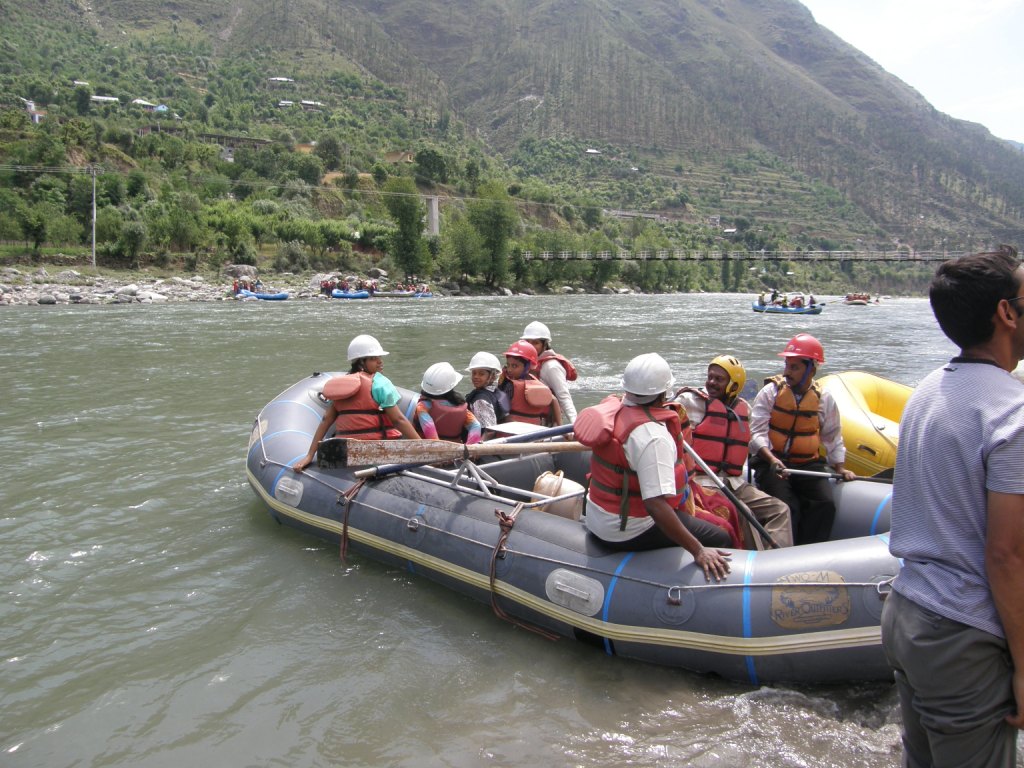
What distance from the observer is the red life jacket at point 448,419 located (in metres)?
5.54

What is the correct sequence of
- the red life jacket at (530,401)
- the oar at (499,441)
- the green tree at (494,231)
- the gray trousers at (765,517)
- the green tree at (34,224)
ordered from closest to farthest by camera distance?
the gray trousers at (765,517) < the oar at (499,441) < the red life jacket at (530,401) < the green tree at (34,224) < the green tree at (494,231)

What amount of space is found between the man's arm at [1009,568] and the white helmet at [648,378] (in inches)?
66.7

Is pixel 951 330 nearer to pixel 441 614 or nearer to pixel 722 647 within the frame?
pixel 722 647

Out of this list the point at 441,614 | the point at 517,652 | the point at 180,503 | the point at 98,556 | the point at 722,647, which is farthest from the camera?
the point at 180,503

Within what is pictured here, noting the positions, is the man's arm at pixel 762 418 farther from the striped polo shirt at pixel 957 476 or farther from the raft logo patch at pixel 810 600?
the striped polo shirt at pixel 957 476

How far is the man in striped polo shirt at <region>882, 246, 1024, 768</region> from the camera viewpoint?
1535 mm

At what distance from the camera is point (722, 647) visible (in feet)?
11.4

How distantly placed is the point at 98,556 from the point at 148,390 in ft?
23.7

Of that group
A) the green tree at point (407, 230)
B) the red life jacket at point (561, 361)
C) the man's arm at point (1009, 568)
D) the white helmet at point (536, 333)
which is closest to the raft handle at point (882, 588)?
the man's arm at point (1009, 568)

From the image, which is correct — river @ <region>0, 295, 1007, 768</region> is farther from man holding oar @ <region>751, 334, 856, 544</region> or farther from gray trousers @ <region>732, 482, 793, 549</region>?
man holding oar @ <region>751, 334, 856, 544</region>

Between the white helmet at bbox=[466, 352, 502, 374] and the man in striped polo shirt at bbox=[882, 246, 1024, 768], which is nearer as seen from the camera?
the man in striped polo shirt at bbox=[882, 246, 1024, 768]

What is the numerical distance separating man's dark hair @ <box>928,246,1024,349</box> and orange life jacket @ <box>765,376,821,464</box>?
3076 millimetres

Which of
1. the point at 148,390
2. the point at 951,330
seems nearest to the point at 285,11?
the point at 148,390

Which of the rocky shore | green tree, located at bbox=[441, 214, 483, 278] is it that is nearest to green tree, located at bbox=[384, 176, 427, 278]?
green tree, located at bbox=[441, 214, 483, 278]
